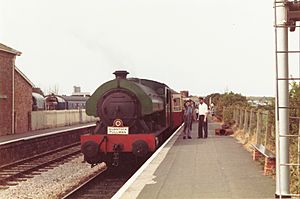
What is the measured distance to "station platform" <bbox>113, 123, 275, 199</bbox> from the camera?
7145 mm

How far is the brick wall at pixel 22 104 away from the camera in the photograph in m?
28.0

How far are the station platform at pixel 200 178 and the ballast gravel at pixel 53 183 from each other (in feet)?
8.29

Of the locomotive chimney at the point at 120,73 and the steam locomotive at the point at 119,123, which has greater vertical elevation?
the locomotive chimney at the point at 120,73

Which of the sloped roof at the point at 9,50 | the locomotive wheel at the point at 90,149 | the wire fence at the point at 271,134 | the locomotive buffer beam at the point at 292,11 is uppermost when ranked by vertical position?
the sloped roof at the point at 9,50

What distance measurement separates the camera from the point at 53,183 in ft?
41.4

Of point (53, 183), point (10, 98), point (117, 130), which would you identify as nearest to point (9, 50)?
point (10, 98)

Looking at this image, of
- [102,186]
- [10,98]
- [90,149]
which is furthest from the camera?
[10,98]

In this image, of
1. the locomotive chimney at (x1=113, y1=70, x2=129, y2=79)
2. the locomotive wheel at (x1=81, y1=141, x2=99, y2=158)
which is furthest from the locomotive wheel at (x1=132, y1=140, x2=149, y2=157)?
the locomotive chimney at (x1=113, y1=70, x2=129, y2=79)

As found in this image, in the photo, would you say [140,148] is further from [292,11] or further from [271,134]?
[292,11]

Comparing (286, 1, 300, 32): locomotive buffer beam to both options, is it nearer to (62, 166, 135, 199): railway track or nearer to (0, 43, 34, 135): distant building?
(62, 166, 135, 199): railway track

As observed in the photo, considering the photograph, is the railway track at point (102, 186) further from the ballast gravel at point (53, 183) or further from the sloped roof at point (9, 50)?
the sloped roof at point (9, 50)

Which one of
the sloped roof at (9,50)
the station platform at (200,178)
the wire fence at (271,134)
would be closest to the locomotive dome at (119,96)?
the station platform at (200,178)

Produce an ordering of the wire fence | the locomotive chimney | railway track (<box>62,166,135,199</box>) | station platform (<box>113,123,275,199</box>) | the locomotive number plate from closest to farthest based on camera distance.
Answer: the wire fence < station platform (<box>113,123,275,199</box>) < railway track (<box>62,166,135,199</box>) < the locomotive number plate < the locomotive chimney

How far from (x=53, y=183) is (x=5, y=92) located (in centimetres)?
1520
